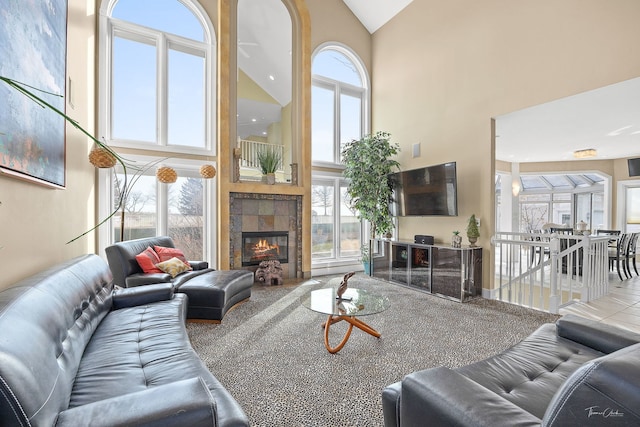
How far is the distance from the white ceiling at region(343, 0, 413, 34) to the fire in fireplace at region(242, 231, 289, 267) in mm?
4874

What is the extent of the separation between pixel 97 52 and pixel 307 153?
3.47 meters

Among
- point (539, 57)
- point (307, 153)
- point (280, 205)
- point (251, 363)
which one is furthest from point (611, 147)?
point (251, 363)

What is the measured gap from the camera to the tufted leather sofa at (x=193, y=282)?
335cm

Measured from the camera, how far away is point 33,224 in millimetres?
2209

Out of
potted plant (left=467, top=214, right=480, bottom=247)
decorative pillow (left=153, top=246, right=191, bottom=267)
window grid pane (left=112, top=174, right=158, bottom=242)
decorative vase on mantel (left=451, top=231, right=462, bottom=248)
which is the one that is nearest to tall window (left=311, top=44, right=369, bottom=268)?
decorative vase on mantel (left=451, top=231, right=462, bottom=248)

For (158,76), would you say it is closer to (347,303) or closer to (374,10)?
(374,10)

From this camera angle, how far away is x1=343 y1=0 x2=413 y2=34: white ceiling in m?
6.10

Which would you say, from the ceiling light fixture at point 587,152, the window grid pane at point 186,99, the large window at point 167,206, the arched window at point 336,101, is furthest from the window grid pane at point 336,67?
the ceiling light fixture at point 587,152

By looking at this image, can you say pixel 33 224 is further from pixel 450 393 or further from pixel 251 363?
pixel 450 393

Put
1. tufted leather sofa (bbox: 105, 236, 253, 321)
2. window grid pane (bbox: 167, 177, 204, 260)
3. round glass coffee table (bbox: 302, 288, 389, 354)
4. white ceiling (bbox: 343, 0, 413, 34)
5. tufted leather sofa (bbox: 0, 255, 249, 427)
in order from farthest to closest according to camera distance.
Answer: white ceiling (bbox: 343, 0, 413, 34) < window grid pane (bbox: 167, 177, 204, 260) < tufted leather sofa (bbox: 105, 236, 253, 321) < round glass coffee table (bbox: 302, 288, 389, 354) < tufted leather sofa (bbox: 0, 255, 249, 427)

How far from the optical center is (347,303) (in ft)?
9.68

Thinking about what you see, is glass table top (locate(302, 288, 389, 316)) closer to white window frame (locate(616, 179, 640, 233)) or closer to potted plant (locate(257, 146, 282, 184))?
potted plant (locate(257, 146, 282, 184))

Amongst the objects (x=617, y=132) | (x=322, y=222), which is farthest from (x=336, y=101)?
(x=617, y=132)

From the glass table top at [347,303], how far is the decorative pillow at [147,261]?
1.95m
